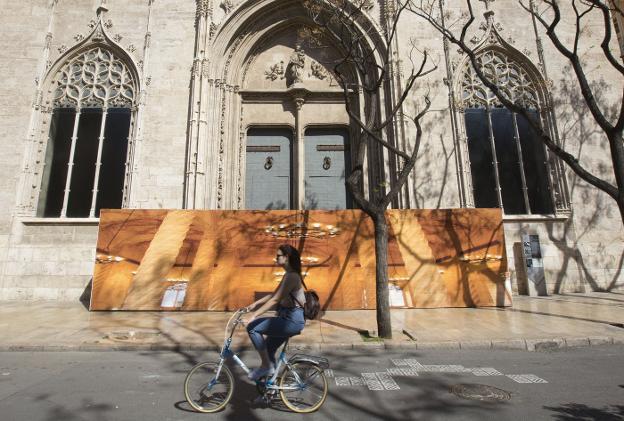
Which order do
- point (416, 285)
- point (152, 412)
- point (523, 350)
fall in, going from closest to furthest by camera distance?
1. point (152, 412)
2. point (523, 350)
3. point (416, 285)

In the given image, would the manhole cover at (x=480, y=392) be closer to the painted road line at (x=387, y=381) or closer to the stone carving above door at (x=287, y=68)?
the painted road line at (x=387, y=381)

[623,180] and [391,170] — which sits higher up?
[391,170]

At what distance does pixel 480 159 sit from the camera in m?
14.6

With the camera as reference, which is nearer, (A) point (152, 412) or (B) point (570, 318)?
(A) point (152, 412)

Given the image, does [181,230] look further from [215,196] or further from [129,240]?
[215,196]

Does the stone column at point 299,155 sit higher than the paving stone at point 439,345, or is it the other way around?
the stone column at point 299,155

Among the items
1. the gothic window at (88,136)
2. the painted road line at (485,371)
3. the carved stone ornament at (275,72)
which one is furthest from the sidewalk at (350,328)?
the carved stone ornament at (275,72)

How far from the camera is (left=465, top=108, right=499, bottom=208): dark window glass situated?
14.4m

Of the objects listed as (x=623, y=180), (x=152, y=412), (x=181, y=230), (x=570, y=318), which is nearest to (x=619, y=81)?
(x=623, y=180)

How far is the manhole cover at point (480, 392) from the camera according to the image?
4.35 metres

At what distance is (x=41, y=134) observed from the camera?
14461mm

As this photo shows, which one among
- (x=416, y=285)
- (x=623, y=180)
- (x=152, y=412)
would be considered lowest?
(x=152, y=412)

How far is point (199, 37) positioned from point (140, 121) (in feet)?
14.0

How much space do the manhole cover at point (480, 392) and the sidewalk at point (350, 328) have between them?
2181 mm
